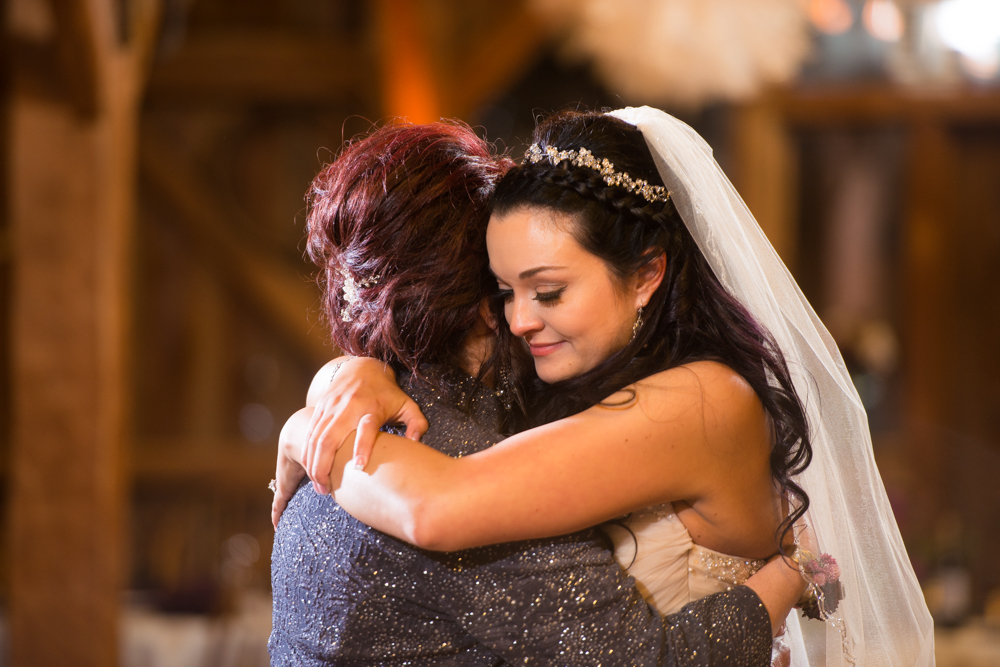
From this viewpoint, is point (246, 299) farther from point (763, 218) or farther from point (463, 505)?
point (463, 505)

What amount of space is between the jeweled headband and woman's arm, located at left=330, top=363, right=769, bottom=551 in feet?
0.98

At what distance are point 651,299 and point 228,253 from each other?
373 centimetres

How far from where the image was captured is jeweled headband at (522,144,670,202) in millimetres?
1418

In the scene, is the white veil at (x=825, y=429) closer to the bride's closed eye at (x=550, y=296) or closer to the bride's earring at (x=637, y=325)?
the bride's earring at (x=637, y=325)

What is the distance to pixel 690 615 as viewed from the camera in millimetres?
1265

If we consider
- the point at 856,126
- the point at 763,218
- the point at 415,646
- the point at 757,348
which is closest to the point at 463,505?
the point at 415,646

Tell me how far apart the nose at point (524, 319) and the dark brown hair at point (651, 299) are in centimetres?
8

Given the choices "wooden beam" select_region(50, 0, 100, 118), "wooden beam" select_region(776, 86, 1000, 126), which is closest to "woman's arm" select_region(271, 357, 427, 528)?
"wooden beam" select_region(50, 0, 100, 118)

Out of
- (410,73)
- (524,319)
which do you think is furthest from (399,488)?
(410,73)

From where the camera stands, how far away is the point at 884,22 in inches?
188

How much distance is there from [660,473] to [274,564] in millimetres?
610

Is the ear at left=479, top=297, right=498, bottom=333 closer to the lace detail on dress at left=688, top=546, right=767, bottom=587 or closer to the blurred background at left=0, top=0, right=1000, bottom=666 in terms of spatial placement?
the lace detail on dress at left=688, top=546, right=767, bottom=587

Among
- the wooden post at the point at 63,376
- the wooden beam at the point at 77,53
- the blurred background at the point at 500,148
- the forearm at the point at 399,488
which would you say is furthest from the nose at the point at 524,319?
the blurred background at the point at 500,148

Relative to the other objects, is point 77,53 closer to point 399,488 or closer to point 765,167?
point 399,488
